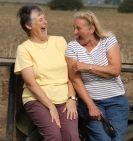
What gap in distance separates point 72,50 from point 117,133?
83 cm

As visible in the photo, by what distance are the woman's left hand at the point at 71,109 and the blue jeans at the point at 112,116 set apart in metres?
0.14

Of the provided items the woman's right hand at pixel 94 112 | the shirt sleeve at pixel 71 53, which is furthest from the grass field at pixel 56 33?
the woman's right hand at pixel 94 112

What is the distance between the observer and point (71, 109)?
5281 millimetres

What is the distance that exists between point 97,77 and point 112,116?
0.38 m

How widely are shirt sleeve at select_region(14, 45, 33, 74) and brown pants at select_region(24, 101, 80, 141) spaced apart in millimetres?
316

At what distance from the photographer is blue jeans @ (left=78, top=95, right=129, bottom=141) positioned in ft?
17.5

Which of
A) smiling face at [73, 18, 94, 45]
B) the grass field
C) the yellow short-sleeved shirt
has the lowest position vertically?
the grass field

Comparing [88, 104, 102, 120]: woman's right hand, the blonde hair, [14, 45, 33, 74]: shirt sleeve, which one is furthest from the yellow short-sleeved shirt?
the blonde hair

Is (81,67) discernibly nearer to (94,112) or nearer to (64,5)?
(94,112)

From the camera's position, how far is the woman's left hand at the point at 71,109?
5.27 m

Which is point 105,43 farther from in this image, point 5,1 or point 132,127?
point 5,1

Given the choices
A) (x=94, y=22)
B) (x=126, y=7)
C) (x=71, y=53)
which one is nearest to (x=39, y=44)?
(x=71, y=53)

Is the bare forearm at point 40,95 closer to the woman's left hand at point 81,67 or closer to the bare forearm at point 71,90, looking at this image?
the bare forearm at point 71,90

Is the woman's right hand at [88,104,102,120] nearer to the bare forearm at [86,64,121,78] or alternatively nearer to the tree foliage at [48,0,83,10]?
the bare forearm at [86,64,121,78]
